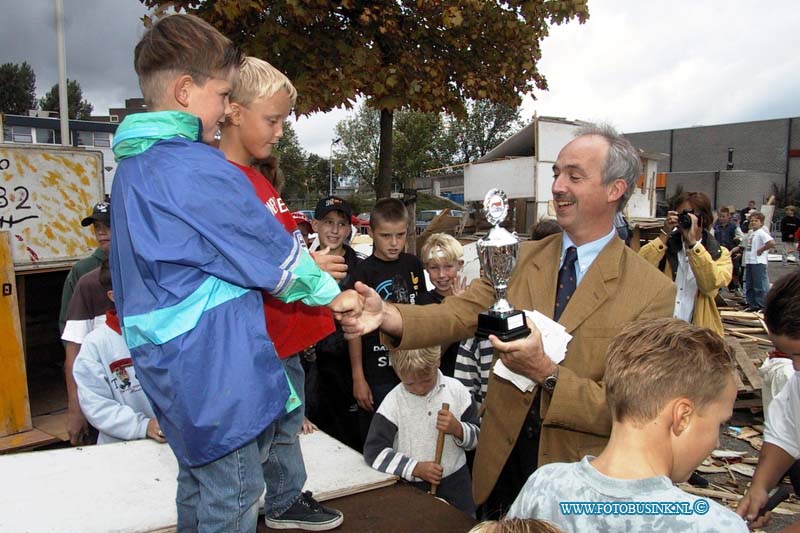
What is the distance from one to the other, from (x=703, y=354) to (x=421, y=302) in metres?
2.87

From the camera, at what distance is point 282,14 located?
4.79 meters

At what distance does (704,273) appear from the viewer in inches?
201

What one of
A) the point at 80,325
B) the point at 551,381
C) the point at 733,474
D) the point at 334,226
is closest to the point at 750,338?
the point at 733,474

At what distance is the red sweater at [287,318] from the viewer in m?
2.36

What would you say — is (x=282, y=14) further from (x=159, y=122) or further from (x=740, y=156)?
(x=740, y=156)

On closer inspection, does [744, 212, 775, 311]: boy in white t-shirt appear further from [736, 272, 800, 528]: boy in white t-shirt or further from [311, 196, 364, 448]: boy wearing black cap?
[736, 272, 800, 528]: boy in white t-shirt

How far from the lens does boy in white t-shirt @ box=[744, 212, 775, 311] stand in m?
12.3

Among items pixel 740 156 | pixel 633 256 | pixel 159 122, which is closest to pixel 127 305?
pixel 159 122

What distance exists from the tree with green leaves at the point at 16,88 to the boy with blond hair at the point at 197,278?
2940 inches

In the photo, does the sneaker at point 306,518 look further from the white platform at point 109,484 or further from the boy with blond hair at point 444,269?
the boy with blond hair at point 444,269

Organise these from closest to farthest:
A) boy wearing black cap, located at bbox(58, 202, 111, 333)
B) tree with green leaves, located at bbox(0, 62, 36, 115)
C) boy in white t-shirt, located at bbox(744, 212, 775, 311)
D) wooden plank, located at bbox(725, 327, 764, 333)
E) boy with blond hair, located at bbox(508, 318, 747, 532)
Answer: boy with blond hair, located at bbox(508, 318, 747, 532), boy wearing black cap, located at bbox(58, 202, 111, 333), wooden plank, located at bbox(725, 327, 764, 333), boy in white t-shirt, located at bbox(744, 212, 775, 311), tree with green leaves, located at bbox(0, 62, 36, 115)

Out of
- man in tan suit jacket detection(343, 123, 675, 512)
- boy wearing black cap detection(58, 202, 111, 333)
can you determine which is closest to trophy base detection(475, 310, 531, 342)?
man in tan suit jacket detection(343, 123, 675, 512)

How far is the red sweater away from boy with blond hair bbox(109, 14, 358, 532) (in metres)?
0.47

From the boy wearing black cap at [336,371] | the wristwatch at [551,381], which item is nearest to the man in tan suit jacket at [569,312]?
the wristwatch at [551,381]
